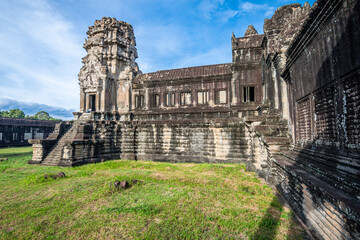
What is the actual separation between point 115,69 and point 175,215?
51.7 feet

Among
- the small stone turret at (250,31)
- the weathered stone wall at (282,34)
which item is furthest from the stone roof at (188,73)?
the weathered stone wall at (282,34)

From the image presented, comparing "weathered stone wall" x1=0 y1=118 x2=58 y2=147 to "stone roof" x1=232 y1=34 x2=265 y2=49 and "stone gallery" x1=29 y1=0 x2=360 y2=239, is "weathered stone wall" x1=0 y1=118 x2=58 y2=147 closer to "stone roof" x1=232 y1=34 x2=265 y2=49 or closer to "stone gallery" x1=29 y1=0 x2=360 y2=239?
"stone gallery" x1=29 y1=0 x2=360 y2=239

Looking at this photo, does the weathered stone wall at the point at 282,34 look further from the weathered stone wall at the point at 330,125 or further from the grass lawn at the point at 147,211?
the grass lawn at the point at 147,211

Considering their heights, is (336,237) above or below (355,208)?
below

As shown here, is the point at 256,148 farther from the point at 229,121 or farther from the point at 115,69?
the point at 115,69

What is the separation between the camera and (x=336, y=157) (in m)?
3.33

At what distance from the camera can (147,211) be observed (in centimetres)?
463

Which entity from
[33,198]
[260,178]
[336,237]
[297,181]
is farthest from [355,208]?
[33,198]

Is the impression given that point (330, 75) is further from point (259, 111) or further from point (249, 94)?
point (249, 94)

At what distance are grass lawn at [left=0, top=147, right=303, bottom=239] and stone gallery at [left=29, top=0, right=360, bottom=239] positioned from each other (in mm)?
851

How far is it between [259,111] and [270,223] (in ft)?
23.8

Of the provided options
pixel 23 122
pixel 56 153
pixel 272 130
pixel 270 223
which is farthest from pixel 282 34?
pixel 23 122

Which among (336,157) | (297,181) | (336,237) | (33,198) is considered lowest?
(33,198)

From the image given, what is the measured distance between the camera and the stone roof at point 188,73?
14422 millimetres
